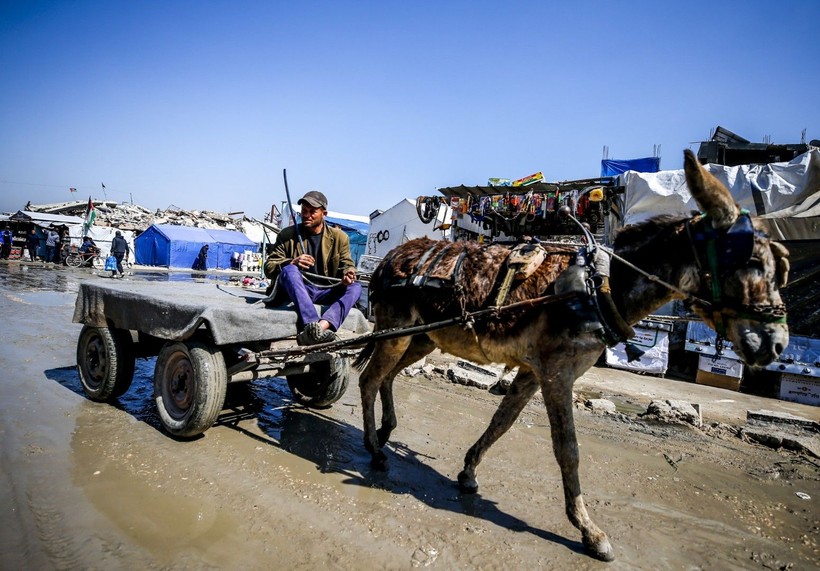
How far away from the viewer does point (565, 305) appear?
2.84 m

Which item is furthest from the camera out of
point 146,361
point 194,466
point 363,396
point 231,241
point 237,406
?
point 231,241

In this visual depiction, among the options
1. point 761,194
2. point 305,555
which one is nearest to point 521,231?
point 761,194

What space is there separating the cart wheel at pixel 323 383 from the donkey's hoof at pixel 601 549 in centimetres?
278

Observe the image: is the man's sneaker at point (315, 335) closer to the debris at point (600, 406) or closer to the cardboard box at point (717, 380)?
the debris at point (600, 406)

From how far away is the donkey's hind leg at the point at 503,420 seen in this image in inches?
136

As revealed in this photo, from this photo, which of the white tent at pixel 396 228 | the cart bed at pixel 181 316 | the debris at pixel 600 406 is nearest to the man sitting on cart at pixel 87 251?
the white tent at pixel 396 228

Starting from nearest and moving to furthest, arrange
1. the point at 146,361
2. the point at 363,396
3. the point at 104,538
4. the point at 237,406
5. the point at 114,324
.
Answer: the point at 104,538 < the point at 363,396 < the point at 114,324 < the point at 237,406 < the point at 146,361

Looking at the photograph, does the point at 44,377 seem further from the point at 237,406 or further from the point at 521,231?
the point at 521,231

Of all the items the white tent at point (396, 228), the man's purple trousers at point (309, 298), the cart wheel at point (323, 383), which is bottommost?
the cart wheel at point (323, 383)

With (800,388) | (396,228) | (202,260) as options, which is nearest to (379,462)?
(800,388)

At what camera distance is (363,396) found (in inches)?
156

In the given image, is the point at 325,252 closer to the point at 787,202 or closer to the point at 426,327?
the point at 426,327

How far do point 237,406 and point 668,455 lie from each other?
15.2ft

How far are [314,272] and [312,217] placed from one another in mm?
567
